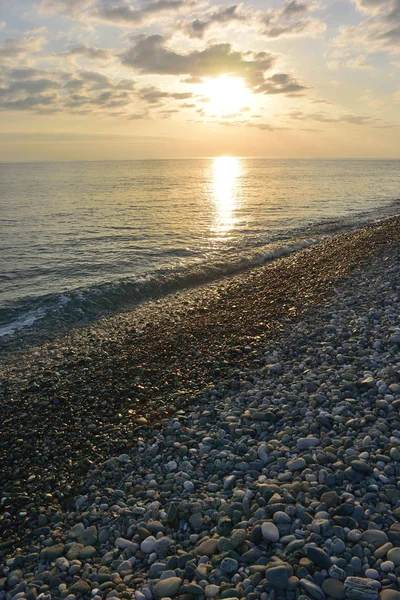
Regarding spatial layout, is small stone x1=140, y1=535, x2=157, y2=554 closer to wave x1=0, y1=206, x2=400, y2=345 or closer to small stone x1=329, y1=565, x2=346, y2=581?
small stone x1=329, y1=565, x2=346, y2=581

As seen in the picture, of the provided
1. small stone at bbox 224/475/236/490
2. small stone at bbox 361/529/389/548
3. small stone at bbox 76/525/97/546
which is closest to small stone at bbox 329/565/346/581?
small stone at bbox 361/529/389/548

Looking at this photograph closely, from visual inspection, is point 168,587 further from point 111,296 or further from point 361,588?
point 111,296

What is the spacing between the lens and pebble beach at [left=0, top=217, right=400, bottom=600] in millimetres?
4734

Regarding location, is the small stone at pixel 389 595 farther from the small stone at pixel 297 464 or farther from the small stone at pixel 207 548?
the small stone at pixel 297 464

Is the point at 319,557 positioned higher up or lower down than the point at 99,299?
lower down

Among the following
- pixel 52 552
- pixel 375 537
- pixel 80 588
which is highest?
pixel 375 537

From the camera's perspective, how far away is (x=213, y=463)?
663 cm

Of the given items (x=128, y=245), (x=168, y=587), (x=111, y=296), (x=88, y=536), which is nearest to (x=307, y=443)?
(x=168, y=587)

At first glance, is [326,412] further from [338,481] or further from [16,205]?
[16,205]

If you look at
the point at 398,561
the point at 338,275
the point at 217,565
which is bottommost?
the point at 217,565

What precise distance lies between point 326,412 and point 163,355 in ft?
18.5

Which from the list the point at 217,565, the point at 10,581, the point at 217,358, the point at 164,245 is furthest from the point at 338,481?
the point at 164,245

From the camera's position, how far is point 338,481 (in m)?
5.67

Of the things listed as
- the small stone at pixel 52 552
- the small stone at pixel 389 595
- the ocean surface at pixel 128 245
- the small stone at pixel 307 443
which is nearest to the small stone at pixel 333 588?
the small stone at pixel 389 595
